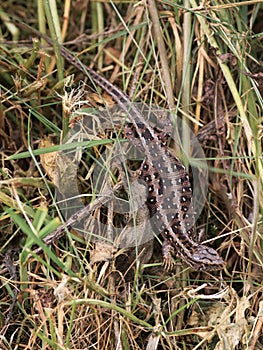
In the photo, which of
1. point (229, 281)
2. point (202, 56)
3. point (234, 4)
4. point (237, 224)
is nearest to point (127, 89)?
point (202, 56)

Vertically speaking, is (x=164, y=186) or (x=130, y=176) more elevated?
(x=130, y=176)

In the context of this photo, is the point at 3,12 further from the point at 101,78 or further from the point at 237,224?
the point at 237,224

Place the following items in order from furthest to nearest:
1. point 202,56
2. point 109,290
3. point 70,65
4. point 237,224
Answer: point 70,65 < point 202,56 < point 237,224 < point 109,290

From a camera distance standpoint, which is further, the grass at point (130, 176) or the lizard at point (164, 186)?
the lizard at point (164, 186)

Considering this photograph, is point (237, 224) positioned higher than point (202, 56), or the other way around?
point (202, 56)

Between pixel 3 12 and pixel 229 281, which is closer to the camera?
pixel 229 281

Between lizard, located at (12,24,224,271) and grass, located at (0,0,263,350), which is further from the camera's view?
lizard, located at (12,24,224,271)

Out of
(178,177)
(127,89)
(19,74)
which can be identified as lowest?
(178,177)


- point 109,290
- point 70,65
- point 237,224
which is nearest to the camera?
point 109,290
